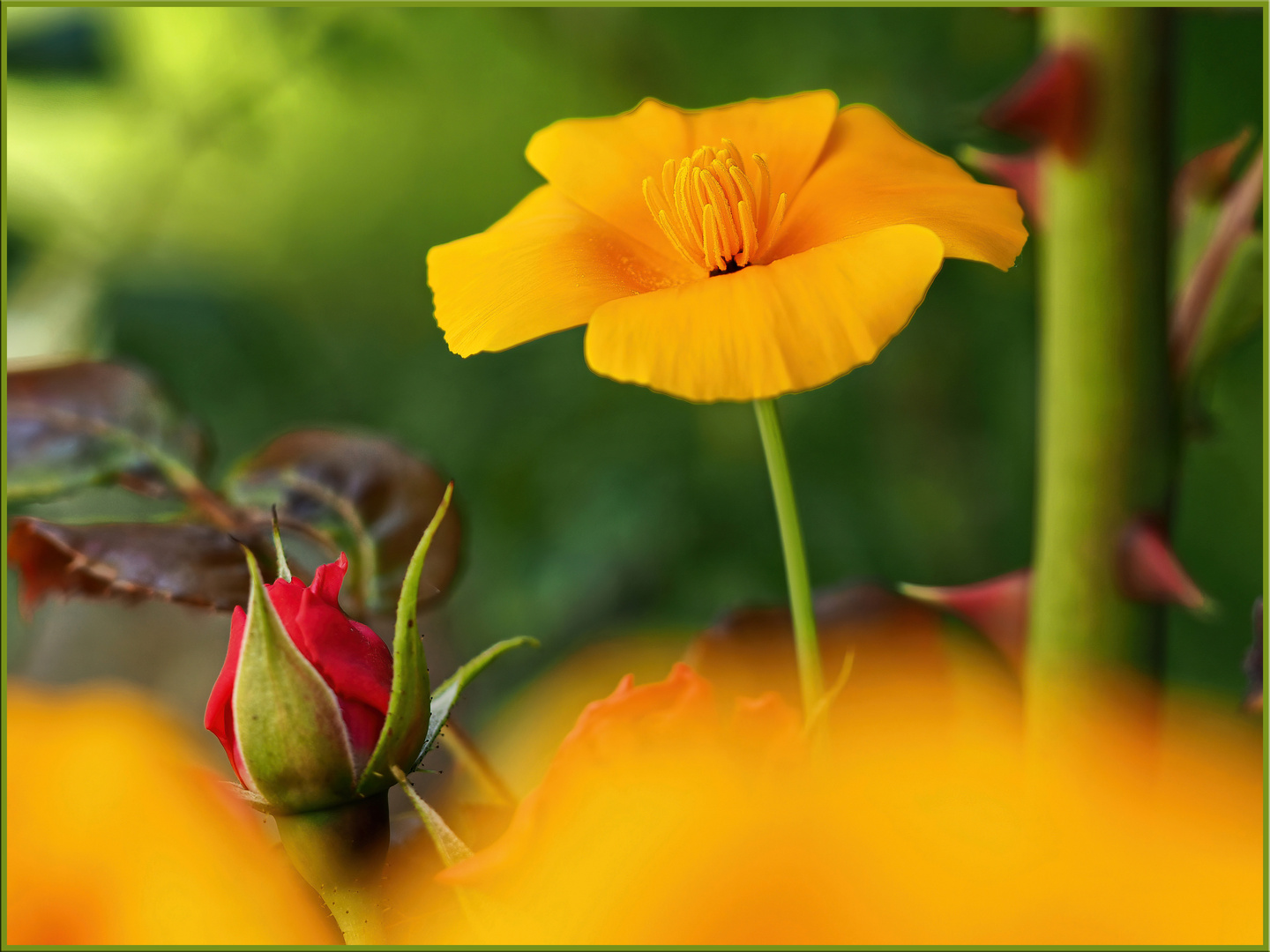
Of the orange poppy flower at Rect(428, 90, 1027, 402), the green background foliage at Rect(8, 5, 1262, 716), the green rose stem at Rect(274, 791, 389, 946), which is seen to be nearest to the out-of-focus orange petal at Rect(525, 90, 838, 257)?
the orange poppy flower at Rect(428, 90, 1027, 402)

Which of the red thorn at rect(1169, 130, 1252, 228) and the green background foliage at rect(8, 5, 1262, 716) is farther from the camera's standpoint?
the green background foliage at rect(8, 5, 1262, 716)

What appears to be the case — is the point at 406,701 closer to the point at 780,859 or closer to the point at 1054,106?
the point at 780,859

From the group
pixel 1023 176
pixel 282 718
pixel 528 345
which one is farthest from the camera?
pixel 528 345

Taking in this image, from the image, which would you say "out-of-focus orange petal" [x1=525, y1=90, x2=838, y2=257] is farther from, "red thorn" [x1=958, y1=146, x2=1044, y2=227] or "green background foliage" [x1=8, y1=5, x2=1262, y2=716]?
"green background foliage" [x1=8, y1=5, x2=1262, y2=716]

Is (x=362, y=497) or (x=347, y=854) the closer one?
(x=347, y=854)

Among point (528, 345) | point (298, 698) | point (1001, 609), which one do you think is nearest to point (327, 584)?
point (298, 698)

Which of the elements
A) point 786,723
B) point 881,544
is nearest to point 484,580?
point 881,544

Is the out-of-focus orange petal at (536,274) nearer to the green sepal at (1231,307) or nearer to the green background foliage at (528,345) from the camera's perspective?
the green sepal at (1231,307)
